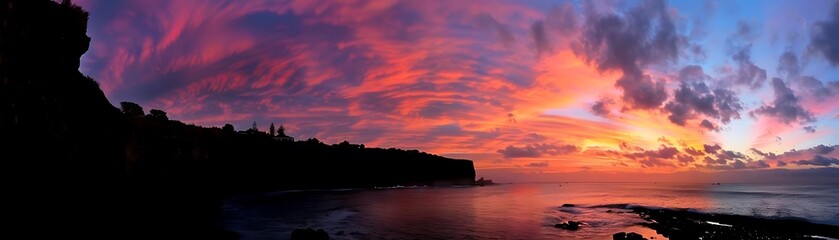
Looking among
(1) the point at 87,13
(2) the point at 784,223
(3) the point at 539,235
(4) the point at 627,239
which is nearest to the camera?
(1) the point at 87,13

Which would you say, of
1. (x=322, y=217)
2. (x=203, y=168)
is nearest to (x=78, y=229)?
(x=322, y=217)

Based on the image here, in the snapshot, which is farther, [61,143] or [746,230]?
[746,230]

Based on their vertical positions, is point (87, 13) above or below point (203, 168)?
above

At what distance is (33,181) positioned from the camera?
1800cm

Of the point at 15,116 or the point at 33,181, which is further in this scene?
the point at 33,181

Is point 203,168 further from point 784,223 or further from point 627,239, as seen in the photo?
point 784,223

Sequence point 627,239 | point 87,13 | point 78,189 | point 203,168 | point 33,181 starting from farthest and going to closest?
point 203,168
point 627,239
point 87,13
point 78,189
point 33,181

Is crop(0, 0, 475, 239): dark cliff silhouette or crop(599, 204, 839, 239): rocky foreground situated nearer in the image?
crop(0, 0, 475, 239): dark cliff silhouette

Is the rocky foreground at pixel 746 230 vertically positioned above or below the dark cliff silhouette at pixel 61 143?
below

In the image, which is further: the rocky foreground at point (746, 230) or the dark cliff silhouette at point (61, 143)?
the rocky foreground at point (746, 230)

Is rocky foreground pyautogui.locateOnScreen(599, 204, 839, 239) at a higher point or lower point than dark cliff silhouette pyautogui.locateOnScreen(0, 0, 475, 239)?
lower

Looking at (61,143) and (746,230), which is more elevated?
(61,143)

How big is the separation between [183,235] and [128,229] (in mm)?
3639

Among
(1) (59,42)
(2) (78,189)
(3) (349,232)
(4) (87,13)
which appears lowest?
(3) (349,232)
